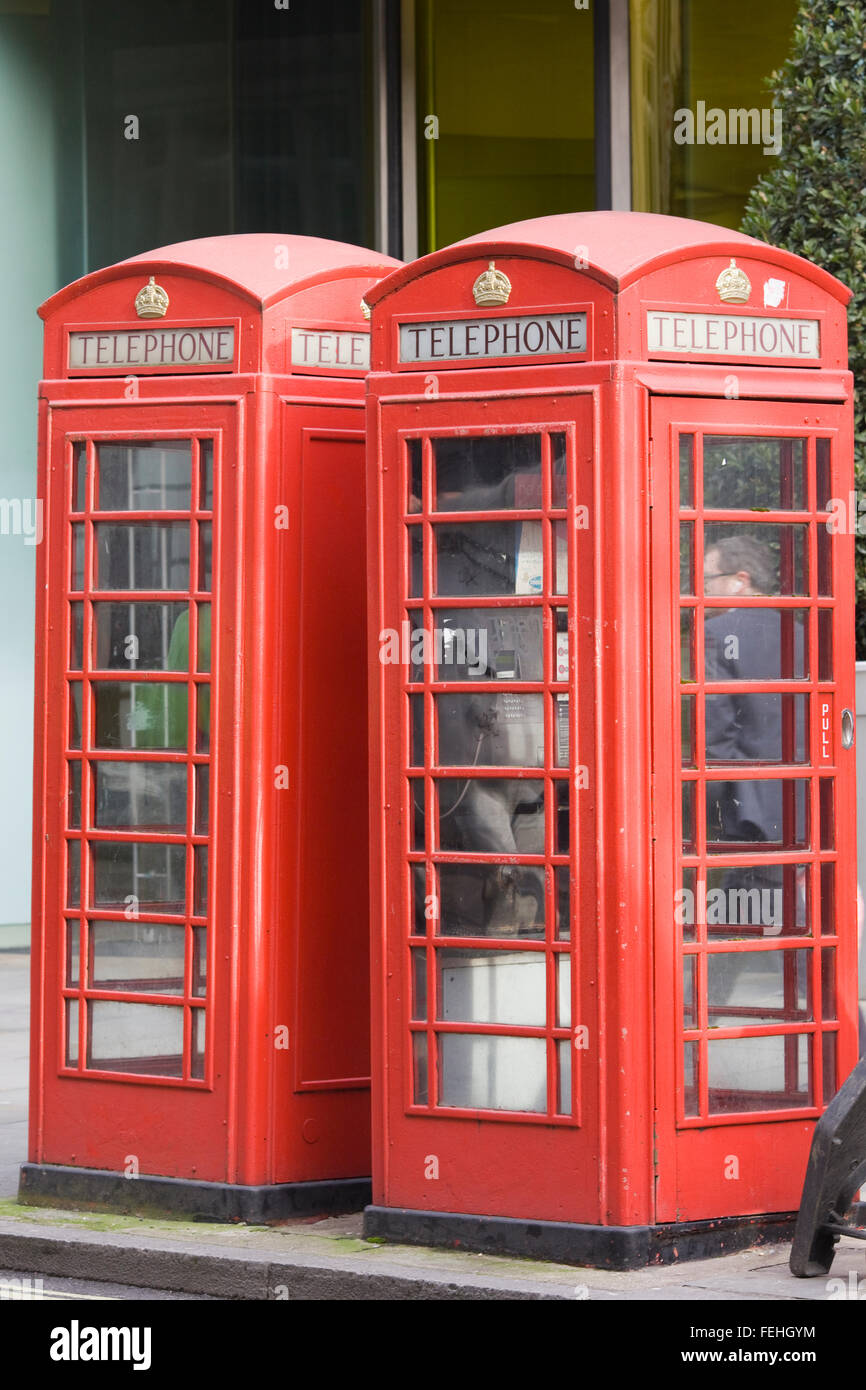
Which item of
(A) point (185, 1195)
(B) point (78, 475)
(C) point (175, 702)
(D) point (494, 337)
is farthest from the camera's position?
(B) point (78, 475)

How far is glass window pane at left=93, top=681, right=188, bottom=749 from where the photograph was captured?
610 centimetres

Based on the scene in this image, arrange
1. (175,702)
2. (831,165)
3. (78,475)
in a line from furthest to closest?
1. (831,165)
2. (78,475)
3. (175,702)

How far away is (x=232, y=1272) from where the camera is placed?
5.50 m

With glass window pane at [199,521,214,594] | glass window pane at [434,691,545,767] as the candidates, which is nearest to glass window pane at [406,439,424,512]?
glass window pane at [434,691,545,767]

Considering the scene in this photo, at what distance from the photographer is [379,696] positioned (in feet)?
18.7

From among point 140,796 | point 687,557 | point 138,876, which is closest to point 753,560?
point 687,557

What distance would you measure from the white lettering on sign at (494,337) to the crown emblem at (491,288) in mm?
49

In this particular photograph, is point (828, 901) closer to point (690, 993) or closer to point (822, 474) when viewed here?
point (690, 993)

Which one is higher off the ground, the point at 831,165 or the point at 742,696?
the point at 831,165

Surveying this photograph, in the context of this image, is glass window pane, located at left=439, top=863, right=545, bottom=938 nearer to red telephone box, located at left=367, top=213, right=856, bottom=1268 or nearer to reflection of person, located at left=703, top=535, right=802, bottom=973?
red telephone box, located at left=367, top=213, right=856, bottom=1268

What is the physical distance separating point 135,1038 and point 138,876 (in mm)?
488

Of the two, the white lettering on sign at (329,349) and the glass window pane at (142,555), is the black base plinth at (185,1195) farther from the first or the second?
the white lettering on sign at (329,349)
